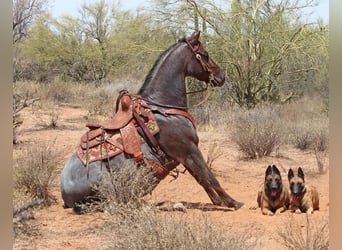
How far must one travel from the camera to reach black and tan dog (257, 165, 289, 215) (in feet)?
11.7

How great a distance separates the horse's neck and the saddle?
0.24 ft

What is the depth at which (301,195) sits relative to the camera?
3588 mm

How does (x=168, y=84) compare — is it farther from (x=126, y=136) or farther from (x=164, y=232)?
(x=164, y=232)

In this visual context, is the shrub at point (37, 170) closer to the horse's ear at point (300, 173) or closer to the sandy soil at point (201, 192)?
the sandy soil at point (201, 192)

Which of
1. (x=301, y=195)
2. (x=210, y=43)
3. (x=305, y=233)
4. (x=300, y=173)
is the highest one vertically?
(x=210, y=43)

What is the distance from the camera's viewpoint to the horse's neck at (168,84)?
3617mm

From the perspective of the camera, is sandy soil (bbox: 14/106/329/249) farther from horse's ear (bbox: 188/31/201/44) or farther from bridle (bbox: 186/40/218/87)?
horse's ear (bbox: 188/31/201/44)

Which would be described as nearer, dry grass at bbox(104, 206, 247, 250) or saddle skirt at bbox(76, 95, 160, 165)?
dry grass at bbox(104, 206, 247, 250)

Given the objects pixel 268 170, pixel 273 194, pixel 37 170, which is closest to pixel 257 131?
pixel 268 170

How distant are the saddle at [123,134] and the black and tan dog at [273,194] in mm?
489

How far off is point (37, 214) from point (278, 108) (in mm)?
1292

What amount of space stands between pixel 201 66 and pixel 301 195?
806mm

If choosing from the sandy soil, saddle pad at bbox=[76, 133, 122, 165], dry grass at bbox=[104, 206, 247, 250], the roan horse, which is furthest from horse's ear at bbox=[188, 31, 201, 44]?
dry grass at bbox=[104, 206, 247, 250]

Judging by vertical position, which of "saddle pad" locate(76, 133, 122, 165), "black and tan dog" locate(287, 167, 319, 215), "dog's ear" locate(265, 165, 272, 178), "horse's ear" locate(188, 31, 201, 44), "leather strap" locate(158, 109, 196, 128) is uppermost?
"horse's ear" locate(188, 31, 201, 44)
